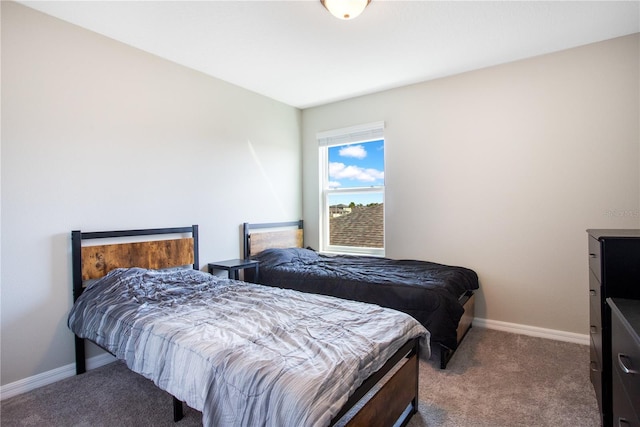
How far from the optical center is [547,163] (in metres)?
2.94

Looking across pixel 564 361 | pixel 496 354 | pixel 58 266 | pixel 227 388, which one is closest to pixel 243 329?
pixel 227 388

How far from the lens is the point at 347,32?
99.3 inches

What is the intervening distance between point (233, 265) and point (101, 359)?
1.24 m

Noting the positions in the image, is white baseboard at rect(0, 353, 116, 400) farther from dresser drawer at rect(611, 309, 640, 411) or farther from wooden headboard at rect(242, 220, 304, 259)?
dresser drawer at rect(611, 309, 640, 411)

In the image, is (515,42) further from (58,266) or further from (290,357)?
(58,266)

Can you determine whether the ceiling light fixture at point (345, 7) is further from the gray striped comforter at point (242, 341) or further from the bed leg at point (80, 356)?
the bed leg at point (80, 356)

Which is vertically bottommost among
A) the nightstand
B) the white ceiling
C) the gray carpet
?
the gray carpet

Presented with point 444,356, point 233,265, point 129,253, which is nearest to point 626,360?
point 444,356

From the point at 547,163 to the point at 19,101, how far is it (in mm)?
4083

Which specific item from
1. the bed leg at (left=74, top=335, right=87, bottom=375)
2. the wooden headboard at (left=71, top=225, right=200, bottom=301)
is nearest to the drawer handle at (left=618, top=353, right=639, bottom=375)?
the wooden headboard at (left=71, top=225, right=200, bottom=301)

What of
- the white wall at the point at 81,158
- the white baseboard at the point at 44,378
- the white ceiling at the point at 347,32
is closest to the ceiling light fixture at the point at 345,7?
the white ceiling at the point at 347,32

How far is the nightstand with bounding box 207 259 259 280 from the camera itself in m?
3.16

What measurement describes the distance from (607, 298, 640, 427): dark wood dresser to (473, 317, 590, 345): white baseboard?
1561mm

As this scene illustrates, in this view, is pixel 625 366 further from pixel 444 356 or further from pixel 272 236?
pixel 272 236
